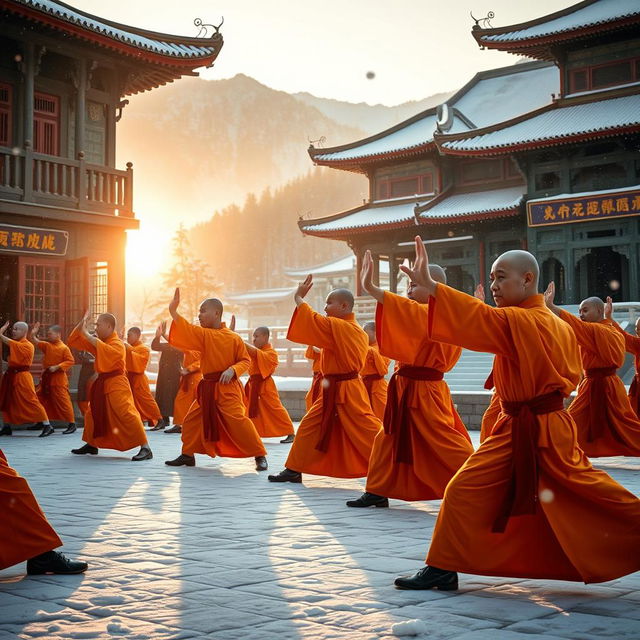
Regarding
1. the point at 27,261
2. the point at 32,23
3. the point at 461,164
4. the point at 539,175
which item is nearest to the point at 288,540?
the point at 27,261

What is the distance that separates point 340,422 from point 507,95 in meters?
25.6

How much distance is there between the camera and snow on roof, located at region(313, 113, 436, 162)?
29422 mm

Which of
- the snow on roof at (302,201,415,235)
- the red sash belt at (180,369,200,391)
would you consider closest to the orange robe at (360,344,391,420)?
the red sash belt at (180,369,200,391)

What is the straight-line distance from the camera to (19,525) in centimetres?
414

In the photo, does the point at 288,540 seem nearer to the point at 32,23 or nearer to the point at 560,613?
the point at 560,613

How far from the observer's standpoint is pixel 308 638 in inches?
129

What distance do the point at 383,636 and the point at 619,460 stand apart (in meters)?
7.38

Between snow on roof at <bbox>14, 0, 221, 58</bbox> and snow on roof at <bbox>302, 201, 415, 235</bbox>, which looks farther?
snow on roof at <bbox>302, 201, 415, 235</bbox>

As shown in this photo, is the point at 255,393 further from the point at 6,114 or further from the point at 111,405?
the point at 6,114

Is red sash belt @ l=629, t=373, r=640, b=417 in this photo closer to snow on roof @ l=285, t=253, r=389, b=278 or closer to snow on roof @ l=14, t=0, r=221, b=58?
snow on roof @ l=14, t=0, r=221, b=58


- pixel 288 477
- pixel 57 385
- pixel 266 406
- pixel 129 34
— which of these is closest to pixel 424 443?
pixel 288 477

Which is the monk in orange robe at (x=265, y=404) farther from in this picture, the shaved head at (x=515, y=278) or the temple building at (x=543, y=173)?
the temple building at (x=543, y=173)

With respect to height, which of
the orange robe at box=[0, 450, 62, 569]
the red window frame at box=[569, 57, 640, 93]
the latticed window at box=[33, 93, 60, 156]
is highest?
the red window frame at box=[569, 57, 640, 93]

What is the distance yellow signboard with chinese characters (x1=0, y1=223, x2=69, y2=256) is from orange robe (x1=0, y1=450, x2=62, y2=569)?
11.4m
